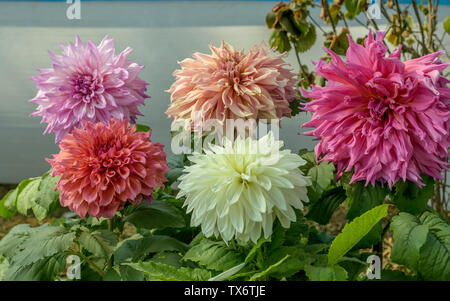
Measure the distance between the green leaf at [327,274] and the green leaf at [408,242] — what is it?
0.08 meters

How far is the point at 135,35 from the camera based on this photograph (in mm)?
1933

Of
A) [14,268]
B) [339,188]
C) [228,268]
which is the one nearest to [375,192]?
[339,188]

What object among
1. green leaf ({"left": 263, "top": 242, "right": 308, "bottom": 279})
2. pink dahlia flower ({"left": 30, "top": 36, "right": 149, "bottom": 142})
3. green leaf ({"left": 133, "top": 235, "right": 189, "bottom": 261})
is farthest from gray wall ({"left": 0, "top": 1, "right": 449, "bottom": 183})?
green leaf ({"left": 263, "top": 242, "right": 308, "bottom": 279})

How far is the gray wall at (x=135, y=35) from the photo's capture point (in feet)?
5.91

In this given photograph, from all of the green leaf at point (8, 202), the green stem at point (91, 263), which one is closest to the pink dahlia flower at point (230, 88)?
the green stem at point (91, 263)

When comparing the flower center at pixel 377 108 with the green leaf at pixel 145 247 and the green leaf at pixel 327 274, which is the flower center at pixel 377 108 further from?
the green leaf at pixel 145 247

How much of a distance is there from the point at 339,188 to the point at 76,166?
13.2 inches

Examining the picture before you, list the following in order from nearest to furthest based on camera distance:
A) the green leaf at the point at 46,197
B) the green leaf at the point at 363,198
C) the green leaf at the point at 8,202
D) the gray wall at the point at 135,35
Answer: the green leaf at the point at 363,198
the green leaf at the point at 46,197
the green leaf at the point at 8,202
the gray wall at the point at 135,35

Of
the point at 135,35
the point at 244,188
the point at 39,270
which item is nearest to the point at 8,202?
the point at 39,270

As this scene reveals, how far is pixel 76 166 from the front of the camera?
59 centimetres

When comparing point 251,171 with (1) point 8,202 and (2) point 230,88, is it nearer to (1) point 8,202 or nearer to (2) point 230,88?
(2) point 230,88

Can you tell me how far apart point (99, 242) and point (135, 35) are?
144 centimetres

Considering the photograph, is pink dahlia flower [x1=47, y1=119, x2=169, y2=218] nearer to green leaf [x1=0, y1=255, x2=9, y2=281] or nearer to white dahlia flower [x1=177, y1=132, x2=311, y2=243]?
white dahlia flower [x1=177, y1=132, x2=311, y2=243]
